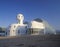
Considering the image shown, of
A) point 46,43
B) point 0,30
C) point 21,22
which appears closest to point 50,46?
point 46,43

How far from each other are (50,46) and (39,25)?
20.5 meters

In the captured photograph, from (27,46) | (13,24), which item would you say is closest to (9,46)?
(27,46)

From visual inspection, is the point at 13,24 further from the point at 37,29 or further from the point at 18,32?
the point at 37,29

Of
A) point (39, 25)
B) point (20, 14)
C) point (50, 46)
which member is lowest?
point (50, 46)

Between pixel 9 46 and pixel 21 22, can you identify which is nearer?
pixel 9 46

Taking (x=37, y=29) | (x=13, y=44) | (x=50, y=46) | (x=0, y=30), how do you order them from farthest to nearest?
(x=0, y=30)
(x=37, y=29)
(x=13, y=44)
(x=50, y=46)

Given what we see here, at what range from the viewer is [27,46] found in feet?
22.0

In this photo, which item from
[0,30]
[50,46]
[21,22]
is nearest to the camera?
[50,46]

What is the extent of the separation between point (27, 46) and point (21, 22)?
2107 cm

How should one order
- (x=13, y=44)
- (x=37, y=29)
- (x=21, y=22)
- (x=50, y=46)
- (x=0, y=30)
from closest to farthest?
(x=50, y=46) → (x=13, y=44) → (x=37, y=29) → (x=21, y=22) → (x=0, y=30)

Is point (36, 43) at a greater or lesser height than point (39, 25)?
lesser

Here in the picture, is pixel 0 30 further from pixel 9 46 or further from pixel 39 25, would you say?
pixel 9 46

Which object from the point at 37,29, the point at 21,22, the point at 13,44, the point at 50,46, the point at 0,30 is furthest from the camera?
the point at 0,30

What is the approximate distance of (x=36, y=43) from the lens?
7.06 meters
